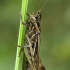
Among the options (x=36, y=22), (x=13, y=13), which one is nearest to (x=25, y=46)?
(x=36, y=22)

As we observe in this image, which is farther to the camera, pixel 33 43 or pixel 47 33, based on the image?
pixel 47 33

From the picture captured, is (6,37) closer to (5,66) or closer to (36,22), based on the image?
(5,66)

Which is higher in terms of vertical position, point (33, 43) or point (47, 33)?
point (47, 33)

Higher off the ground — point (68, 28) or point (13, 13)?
point (13, 13)

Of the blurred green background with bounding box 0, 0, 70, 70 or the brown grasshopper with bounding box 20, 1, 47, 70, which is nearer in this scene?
the brown grasshopper with bounding box 20, 1, 47, 70

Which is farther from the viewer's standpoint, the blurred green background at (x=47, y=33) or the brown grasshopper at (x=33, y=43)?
the blurred green background at (x=47, y=33)
